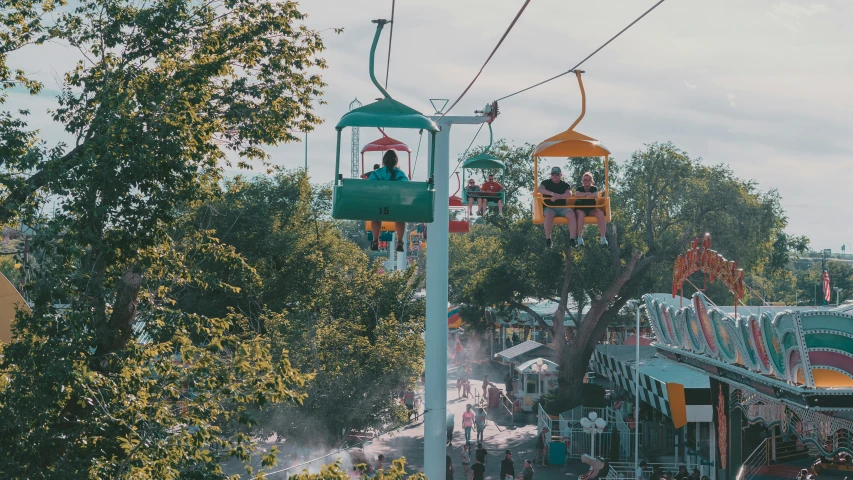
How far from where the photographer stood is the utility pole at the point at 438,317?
9969 mm

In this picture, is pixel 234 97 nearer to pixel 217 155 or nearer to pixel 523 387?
pixel 217 155

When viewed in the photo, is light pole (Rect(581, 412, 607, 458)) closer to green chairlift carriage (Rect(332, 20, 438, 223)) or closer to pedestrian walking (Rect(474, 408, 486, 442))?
pedestrian walking (Rect(474, 408, 486, 442))

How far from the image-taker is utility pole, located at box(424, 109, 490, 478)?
9969 mm

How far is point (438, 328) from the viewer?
33.2ft

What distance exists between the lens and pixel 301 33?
15.4 meters

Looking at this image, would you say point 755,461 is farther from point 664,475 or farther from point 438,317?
point 438,317

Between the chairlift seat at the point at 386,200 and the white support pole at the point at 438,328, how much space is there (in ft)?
5.48

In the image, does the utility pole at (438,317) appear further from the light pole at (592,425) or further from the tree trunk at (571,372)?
the tree trunk at (571,372)

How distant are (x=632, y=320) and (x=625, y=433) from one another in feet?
46.3

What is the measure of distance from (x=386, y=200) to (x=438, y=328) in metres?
2.38

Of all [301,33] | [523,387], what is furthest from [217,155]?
[523,387]


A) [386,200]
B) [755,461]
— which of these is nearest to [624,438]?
[755,461]

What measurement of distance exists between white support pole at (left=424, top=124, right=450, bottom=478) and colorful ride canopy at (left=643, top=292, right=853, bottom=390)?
20.4 ft

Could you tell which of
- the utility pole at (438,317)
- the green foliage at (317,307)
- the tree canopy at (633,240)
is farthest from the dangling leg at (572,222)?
the tree canopy at (633,240)
